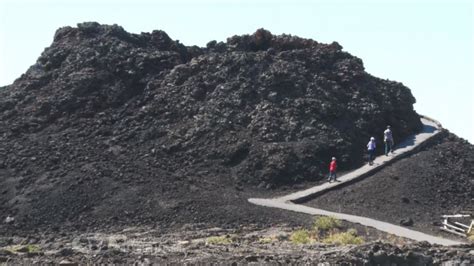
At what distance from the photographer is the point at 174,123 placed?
41750mm

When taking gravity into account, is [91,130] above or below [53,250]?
above

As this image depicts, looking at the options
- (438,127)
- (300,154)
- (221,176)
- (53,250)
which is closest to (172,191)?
(221,176)

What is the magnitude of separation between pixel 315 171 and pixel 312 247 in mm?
13504

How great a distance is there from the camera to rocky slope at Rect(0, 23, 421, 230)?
34.8 metres

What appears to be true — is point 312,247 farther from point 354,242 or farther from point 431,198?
point 431,198

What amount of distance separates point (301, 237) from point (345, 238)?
1459mm

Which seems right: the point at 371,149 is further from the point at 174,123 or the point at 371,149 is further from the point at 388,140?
the point at 174,123

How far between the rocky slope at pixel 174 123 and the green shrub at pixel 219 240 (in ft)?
10.4

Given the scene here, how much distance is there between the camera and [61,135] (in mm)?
40906

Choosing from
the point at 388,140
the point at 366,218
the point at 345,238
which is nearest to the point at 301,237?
the point at 345,238

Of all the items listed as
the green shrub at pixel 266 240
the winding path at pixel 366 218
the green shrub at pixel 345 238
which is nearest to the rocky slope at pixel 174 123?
the winding path at pixel 366 218

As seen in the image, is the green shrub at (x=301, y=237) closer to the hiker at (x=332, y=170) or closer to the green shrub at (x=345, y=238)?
the green shrub at (x=345, y=238)

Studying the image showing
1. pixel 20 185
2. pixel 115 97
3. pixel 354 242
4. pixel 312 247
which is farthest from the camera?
pixel 115 97

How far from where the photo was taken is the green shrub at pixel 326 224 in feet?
96.3
